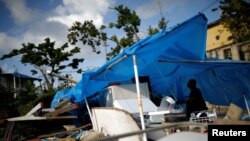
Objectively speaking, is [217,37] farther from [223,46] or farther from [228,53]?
[228,53]

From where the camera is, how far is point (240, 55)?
77.4 ft

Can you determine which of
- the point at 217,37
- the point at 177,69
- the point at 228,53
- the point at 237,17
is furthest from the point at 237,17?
the point at 177,69

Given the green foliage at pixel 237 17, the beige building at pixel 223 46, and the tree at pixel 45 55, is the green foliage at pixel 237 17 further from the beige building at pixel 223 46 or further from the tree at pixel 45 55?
the tree at pixel 45 55

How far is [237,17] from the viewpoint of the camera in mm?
21578

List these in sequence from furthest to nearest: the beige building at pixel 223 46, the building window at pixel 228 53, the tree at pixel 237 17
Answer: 1. the building window at pixel 228 53
2. the beige building at pixel 223 46
3. the tree at pixel 237 17

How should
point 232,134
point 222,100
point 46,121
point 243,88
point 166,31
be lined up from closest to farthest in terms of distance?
point 232,134, point 166,31, point 46,121, point 243,88, point 222,100

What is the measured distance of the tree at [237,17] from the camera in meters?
21.1

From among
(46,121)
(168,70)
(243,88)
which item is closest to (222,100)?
(243,88)

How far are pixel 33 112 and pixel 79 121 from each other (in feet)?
8.30

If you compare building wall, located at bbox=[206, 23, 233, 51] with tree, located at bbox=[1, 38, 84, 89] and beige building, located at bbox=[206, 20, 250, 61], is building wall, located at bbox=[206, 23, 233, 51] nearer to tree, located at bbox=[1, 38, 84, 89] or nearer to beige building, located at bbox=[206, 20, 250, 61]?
beige building, located at bbox=[206, 20, 250, 61]

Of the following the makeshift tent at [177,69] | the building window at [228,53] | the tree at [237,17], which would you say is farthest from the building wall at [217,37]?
the makeshift tent at [177,69]

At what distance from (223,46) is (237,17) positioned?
6.72 m

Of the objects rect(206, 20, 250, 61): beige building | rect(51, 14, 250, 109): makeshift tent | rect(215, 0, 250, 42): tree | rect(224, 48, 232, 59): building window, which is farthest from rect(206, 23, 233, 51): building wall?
rect(51, 14, 250, 109): makeshift tent

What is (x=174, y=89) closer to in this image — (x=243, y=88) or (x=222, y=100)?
(x=222, y=100)
